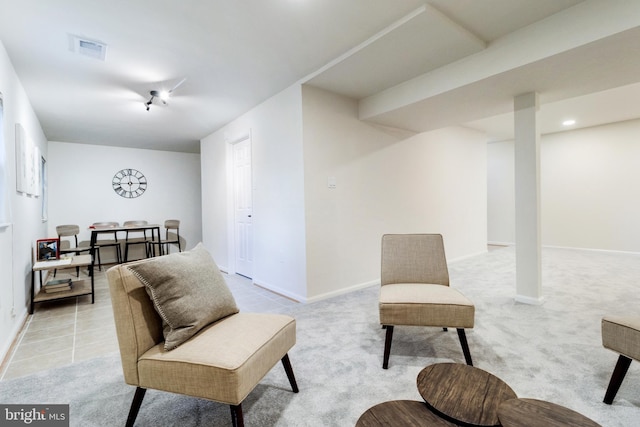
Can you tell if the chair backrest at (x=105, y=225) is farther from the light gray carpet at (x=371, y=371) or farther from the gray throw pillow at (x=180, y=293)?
the gray throw pillow at (x=180, y=293)

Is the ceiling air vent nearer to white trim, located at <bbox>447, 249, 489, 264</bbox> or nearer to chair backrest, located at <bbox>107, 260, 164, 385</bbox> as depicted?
chair backrest, located at <bbox>107, 260, 164, 385</bbox>

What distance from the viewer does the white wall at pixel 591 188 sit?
546 cm

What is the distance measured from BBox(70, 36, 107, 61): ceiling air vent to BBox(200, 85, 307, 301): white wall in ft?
5.66

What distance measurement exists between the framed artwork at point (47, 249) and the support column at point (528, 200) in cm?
518

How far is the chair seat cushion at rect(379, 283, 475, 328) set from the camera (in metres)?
1.85

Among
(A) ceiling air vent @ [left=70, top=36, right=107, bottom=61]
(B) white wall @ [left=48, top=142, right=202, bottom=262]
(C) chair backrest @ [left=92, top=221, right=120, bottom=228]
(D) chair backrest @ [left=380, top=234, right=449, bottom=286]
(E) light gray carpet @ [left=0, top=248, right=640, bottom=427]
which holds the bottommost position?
(E) light gray carpet @ [left=0, top=248, right=640, bottom=427]

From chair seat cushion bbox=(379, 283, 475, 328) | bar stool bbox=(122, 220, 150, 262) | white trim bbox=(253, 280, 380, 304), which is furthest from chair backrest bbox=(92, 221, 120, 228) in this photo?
chair seat cushion bbox=(379, 283, 475, 328)

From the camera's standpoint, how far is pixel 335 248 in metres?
3.56

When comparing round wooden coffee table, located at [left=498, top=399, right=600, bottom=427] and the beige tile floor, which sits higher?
round wooden coffee table, located at [left=498, top=399, right=600, bottom=427]

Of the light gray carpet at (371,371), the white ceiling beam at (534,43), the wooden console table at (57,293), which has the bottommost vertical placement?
the light gray carpet at (371,371)

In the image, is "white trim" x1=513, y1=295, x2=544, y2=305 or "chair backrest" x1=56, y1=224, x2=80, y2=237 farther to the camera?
"chair backrest" x1=56, y1=224, x2=80, y2=237

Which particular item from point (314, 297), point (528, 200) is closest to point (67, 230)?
point (314, 297)

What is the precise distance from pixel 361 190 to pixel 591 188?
17.2 ft

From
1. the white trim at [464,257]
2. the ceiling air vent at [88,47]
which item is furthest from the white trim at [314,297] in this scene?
the ceiling air vent at [88,47]
